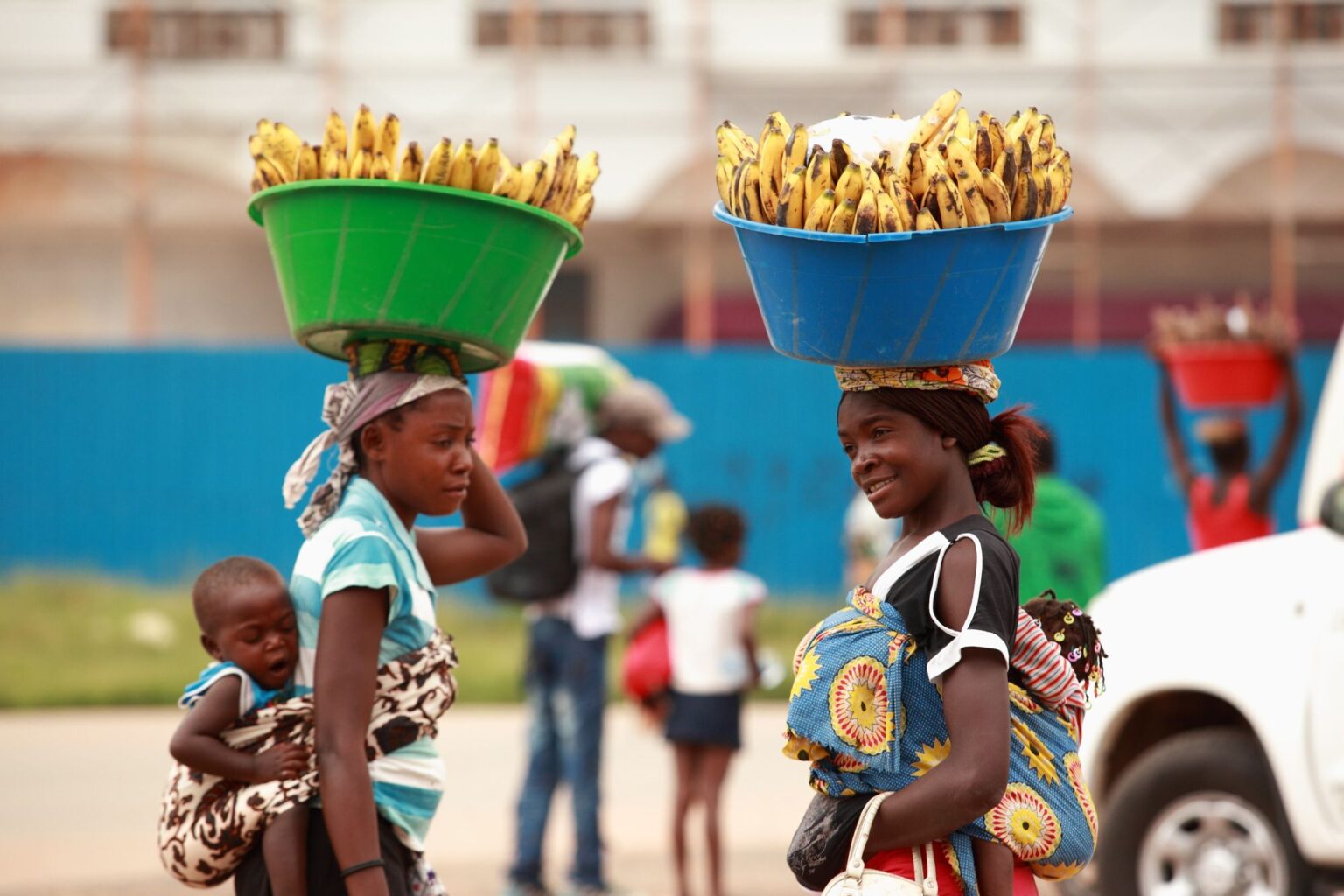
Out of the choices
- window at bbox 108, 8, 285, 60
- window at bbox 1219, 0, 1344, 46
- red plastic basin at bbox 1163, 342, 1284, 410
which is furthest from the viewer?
window at bbox 108, 8, 285, 60

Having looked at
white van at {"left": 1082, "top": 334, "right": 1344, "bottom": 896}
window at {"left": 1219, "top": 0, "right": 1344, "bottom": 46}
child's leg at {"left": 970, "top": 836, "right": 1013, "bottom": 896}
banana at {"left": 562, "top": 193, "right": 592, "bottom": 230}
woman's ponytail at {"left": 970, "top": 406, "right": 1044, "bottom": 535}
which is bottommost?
white van at {"left": 1082, "top": 334, "right": 1344, "bottom": 896}

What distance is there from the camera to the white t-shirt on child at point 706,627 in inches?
268

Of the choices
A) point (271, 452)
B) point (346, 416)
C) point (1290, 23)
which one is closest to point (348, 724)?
point (346, 416)

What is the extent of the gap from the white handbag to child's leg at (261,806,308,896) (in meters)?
1.00

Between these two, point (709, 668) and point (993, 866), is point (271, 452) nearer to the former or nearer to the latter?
point (709, 668)

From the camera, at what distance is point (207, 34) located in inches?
862

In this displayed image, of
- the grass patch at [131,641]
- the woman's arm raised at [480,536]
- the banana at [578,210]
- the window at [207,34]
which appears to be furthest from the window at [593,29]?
the banana at [578,210]

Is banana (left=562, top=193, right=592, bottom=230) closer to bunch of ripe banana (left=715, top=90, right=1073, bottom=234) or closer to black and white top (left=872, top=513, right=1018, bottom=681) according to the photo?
bunch of ripe banana (left=715, top=90, right=1073, bottom=234)

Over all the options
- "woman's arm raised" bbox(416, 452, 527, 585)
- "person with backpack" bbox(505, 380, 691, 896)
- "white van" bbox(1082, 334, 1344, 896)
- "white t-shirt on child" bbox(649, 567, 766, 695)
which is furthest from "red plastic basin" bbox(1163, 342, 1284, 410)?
"woman's arm raised" bbox(416, 452, 527, 585)

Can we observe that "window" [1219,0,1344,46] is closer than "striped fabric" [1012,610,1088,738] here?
No

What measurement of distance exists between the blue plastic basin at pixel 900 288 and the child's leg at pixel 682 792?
4151 millimetres

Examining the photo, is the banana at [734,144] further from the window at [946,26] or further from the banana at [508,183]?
the window at [946,26]

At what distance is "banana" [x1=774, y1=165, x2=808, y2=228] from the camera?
9.18 feet

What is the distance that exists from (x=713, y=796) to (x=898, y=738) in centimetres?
408
